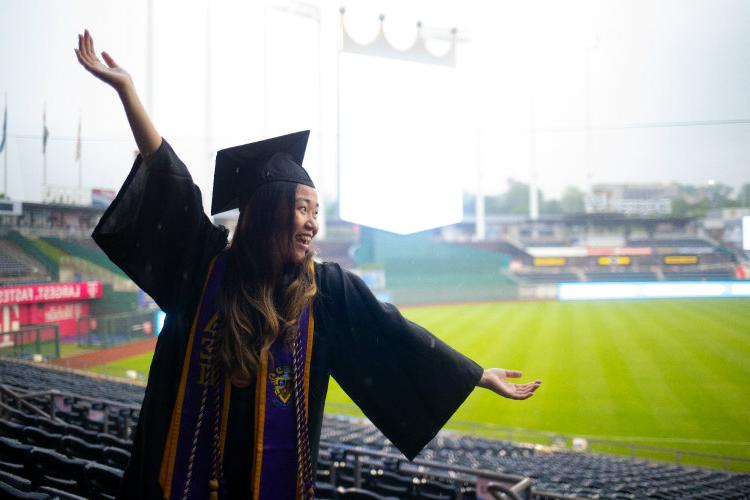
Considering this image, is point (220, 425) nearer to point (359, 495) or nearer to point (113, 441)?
point (359, 495)

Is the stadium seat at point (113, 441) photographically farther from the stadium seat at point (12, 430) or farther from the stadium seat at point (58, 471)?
the stadium seat at point (58, 471)

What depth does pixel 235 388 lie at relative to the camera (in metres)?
1.19

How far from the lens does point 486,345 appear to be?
16609mm

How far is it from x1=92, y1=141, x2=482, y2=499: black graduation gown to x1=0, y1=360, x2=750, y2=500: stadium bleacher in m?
0.80

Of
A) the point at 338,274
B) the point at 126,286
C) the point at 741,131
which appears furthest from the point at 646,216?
the point at 338,274

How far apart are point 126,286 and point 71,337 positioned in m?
2.02

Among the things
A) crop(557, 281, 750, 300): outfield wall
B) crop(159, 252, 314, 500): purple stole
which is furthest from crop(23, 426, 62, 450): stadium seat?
crop(557, 281, 750, 300): outfield wall

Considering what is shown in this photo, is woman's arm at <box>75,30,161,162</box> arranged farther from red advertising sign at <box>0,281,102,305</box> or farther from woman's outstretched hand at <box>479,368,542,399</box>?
red advertising sign at <box>0,281,102,305</box>

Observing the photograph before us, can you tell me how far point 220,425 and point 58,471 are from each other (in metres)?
1.52

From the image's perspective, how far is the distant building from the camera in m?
18.1

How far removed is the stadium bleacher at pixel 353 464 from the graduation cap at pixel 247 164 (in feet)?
3.54

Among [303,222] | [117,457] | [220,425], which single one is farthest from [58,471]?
[303,222]

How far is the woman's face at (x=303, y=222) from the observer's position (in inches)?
50.5

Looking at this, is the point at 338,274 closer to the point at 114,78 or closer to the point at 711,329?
the point at 114,78
